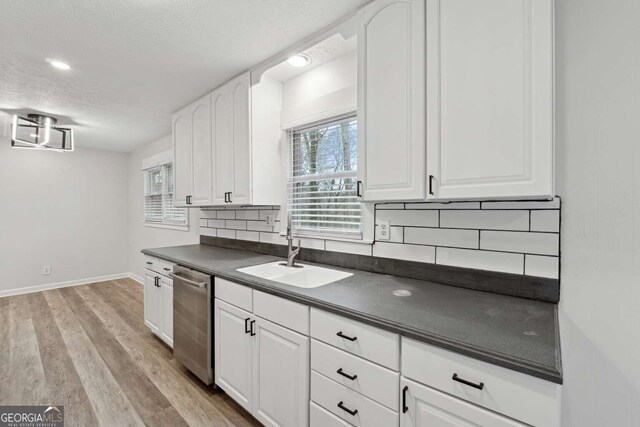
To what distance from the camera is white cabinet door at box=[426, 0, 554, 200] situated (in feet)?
3.38

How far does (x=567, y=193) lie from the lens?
3.95 feet

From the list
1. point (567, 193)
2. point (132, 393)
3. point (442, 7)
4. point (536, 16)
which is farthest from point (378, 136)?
point (132, 393)

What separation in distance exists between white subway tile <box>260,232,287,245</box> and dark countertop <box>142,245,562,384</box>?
2.30 ft

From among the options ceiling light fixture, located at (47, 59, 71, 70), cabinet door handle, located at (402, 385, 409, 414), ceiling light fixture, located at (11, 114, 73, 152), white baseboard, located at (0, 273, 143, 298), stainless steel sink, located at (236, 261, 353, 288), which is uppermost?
ceiling light fixture, located at (47, 59, 71, 70)

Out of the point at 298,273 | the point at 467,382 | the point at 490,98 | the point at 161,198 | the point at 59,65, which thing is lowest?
the point at 467,382

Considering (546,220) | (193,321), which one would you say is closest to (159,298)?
(193,321)

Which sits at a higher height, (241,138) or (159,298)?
(241,138)

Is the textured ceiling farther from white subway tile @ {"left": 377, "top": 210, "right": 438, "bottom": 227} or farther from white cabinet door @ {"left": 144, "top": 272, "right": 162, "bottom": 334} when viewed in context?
white cabinet door @ {"left": 144, "top": 272, "right": 162, "bottom": 334}

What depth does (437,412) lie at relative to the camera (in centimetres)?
97

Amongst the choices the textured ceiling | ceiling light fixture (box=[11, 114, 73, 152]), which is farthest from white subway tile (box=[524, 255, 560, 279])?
ceiling light fixture (box=[11, 114, 73, 152])

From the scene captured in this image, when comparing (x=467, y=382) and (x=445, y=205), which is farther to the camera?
(x=445, y=205)

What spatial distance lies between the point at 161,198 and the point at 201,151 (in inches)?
81.9

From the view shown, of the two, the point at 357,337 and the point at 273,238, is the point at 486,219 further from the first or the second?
the point at 273,238

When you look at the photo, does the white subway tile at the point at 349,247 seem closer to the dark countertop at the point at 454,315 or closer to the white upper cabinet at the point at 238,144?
the dark countertop at the point at 454,315
